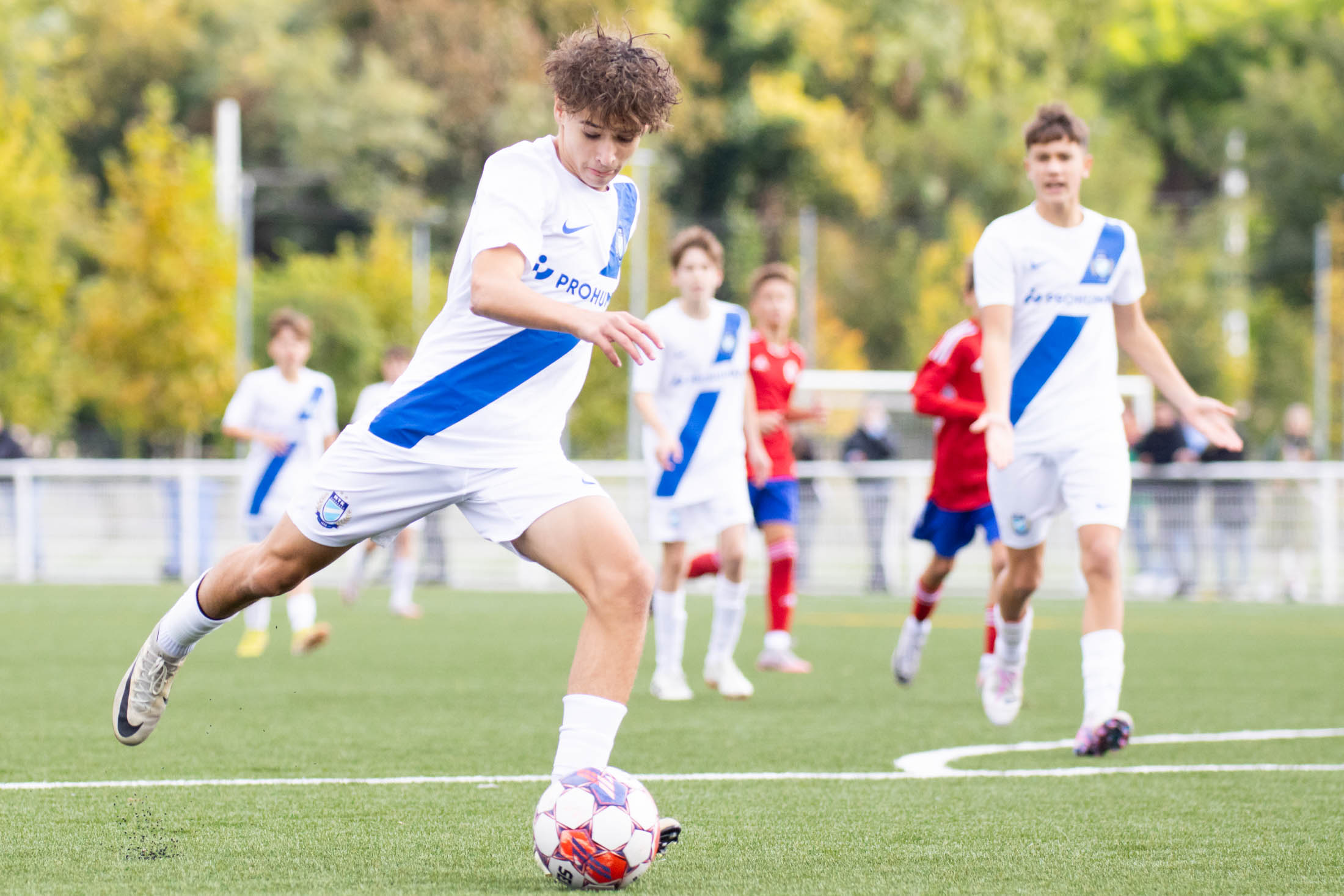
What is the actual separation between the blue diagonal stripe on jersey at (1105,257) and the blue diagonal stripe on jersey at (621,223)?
8.30ft

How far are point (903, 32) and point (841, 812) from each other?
161 feet

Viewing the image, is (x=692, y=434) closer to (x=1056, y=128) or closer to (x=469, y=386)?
(x=1056, y=128)

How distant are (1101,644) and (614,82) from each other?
10.4 ft

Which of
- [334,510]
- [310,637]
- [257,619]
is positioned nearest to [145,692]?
[334,510]

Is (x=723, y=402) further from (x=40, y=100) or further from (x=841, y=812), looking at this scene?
(x=40, y=100)

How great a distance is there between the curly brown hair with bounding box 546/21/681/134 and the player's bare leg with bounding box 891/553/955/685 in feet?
16.0

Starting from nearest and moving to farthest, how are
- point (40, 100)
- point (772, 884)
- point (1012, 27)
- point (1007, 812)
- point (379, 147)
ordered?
point (772, 884)
point (1007, 812)
point (40, 100)
point (379, 147)
point (1012, 27)

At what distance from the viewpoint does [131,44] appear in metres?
48.1

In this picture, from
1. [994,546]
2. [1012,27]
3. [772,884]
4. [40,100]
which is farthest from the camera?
[1012,27]

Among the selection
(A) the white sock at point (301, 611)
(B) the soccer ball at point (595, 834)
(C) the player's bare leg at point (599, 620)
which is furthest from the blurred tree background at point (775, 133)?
(B) the soccer ball at point (595, 834)

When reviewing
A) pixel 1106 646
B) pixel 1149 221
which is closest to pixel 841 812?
pixel 1106 646

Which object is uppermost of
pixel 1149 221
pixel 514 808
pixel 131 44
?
pixel 131 44

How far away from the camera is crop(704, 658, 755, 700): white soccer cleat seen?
9.05 metres

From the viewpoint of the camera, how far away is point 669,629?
944 centimetres
